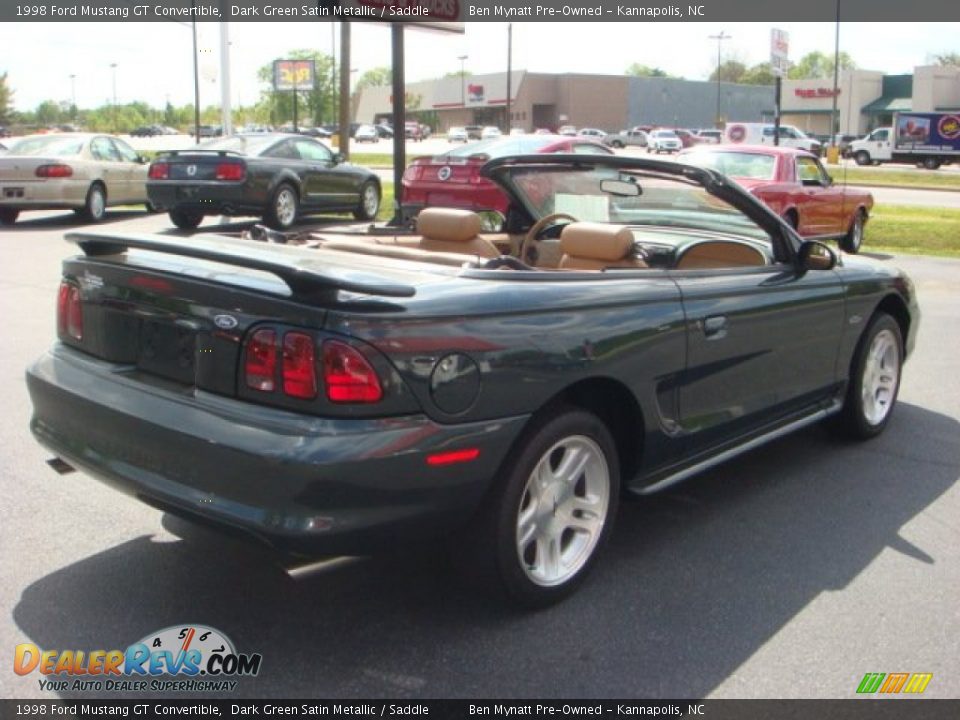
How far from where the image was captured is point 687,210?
205 inches

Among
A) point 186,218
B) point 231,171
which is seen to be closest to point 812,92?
point 186,218

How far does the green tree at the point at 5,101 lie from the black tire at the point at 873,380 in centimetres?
11441

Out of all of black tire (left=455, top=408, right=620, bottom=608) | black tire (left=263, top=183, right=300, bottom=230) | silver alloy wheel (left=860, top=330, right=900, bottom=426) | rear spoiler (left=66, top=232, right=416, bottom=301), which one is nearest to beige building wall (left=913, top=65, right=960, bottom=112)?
black tire (left=263, top=183, right=300, bottom=230)

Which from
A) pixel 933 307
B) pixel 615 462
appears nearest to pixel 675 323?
pixel 615 462

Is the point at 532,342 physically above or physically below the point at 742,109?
below

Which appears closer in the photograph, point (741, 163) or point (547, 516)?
point (547, 516)

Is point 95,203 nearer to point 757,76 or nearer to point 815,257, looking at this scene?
point 815,257

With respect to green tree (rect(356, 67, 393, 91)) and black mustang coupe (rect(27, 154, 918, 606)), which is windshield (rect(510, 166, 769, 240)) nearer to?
black mustang coupe (rect(27, 154, 918, 606))

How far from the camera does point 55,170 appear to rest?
16391mm

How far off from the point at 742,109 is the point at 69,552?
374 feet

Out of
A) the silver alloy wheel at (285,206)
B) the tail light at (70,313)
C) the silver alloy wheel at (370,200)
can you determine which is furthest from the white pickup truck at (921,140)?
the tail light at (70,313)

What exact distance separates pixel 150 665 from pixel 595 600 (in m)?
1.49

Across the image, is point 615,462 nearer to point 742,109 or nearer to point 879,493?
point 879,493

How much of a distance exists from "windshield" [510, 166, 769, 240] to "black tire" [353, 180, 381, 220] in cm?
1268
